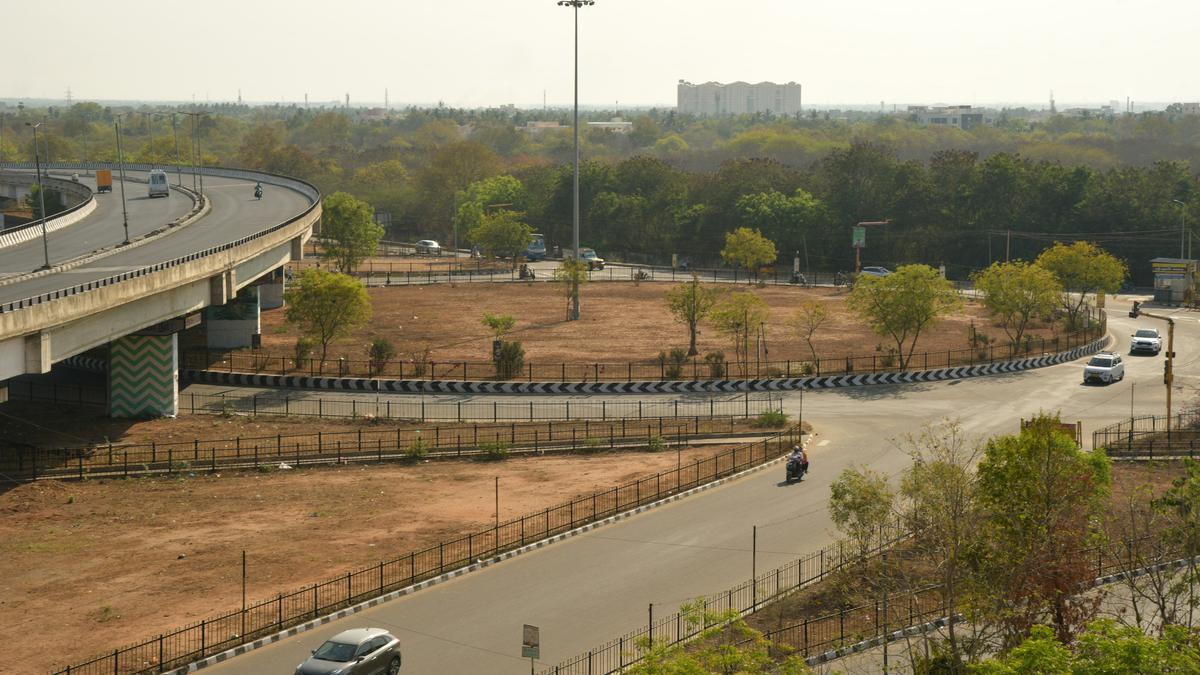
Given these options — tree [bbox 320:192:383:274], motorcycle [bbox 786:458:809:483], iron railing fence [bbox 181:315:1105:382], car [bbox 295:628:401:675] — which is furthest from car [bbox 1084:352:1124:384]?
tree [bbox 320:192:383:274]

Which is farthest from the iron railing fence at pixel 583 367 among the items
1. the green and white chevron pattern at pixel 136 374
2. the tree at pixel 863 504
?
the tree at pixel 863 504

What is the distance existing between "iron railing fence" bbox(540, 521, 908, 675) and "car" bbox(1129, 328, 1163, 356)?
4315cm

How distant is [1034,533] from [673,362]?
41.9m

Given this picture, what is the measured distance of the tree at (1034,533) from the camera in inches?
1080

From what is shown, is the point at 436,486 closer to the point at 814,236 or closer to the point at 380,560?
the point at 380,560

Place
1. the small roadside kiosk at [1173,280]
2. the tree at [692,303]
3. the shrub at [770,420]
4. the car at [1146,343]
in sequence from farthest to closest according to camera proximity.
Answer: the small roadside kiosk at [1173,280] < the car at [1146,343] < the tree at [692,303] < the shrub at [770,420]

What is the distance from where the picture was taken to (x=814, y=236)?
134 metres

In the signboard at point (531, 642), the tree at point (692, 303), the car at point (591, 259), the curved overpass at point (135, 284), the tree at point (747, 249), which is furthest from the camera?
the car at point (591, 259)

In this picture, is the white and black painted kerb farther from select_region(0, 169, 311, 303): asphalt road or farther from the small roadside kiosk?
the small roadside kiosk

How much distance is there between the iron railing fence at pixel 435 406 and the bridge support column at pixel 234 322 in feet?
34.4

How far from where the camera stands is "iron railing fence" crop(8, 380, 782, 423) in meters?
58.0

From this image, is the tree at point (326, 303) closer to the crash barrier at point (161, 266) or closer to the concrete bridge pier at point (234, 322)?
the crash barrier at point (161, 266)

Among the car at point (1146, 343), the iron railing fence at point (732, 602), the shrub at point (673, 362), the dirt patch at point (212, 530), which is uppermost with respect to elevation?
the car at point (1146, 343)

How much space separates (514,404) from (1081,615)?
35.2m
